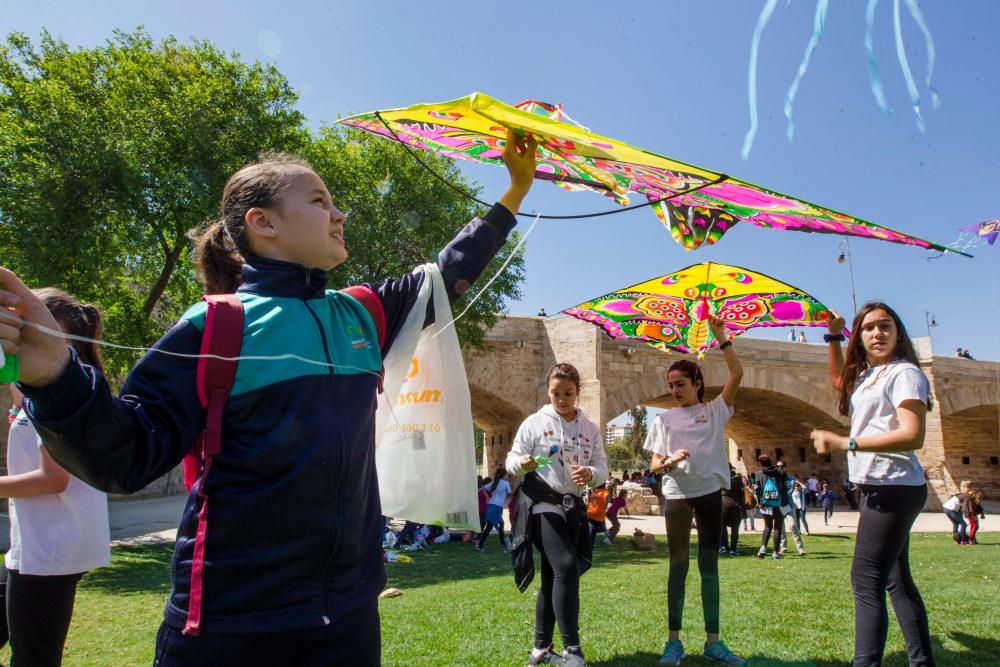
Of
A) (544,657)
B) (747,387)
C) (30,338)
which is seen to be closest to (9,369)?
(30,338)

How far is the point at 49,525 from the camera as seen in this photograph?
7.91 ft

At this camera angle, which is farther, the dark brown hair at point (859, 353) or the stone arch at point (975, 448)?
the stone arch at point (975, 448)

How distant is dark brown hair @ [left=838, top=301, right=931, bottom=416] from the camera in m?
3.24

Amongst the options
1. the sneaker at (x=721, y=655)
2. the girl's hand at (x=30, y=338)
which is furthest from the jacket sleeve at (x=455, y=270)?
the sneaker at (x=721, y=655)

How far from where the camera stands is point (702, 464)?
4109 mm

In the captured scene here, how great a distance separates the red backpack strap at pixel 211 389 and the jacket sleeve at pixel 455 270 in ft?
1.78

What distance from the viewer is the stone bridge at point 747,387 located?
835 inches

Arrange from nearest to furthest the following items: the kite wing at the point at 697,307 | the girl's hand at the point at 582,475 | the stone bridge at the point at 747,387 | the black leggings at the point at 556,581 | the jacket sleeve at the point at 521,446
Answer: the black leggings at the point at 556,581 < the girl's hand at the point at 582,475 < the jacket sleeve at the point at 521,446 < the kite wing at the point at 697,307 < the stone bridge at the point at 747,387

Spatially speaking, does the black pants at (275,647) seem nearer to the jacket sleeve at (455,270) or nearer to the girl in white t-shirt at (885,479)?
the jacket sleeve at (455,270)

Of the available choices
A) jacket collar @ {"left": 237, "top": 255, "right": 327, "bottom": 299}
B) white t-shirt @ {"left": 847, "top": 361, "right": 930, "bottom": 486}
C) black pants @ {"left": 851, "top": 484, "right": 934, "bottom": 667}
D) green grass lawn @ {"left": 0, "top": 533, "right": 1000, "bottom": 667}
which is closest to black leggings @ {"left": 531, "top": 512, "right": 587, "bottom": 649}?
green grass lawn @ {"left": 0, "top": 533, "right": 1000, "bottom": 667}

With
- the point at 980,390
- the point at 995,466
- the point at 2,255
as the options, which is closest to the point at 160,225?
the point at 2,255

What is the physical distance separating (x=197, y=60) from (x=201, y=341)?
1257 centimetres

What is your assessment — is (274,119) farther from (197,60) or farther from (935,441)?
(935,441)

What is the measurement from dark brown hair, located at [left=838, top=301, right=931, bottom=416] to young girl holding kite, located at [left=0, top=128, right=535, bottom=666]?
2.79m
